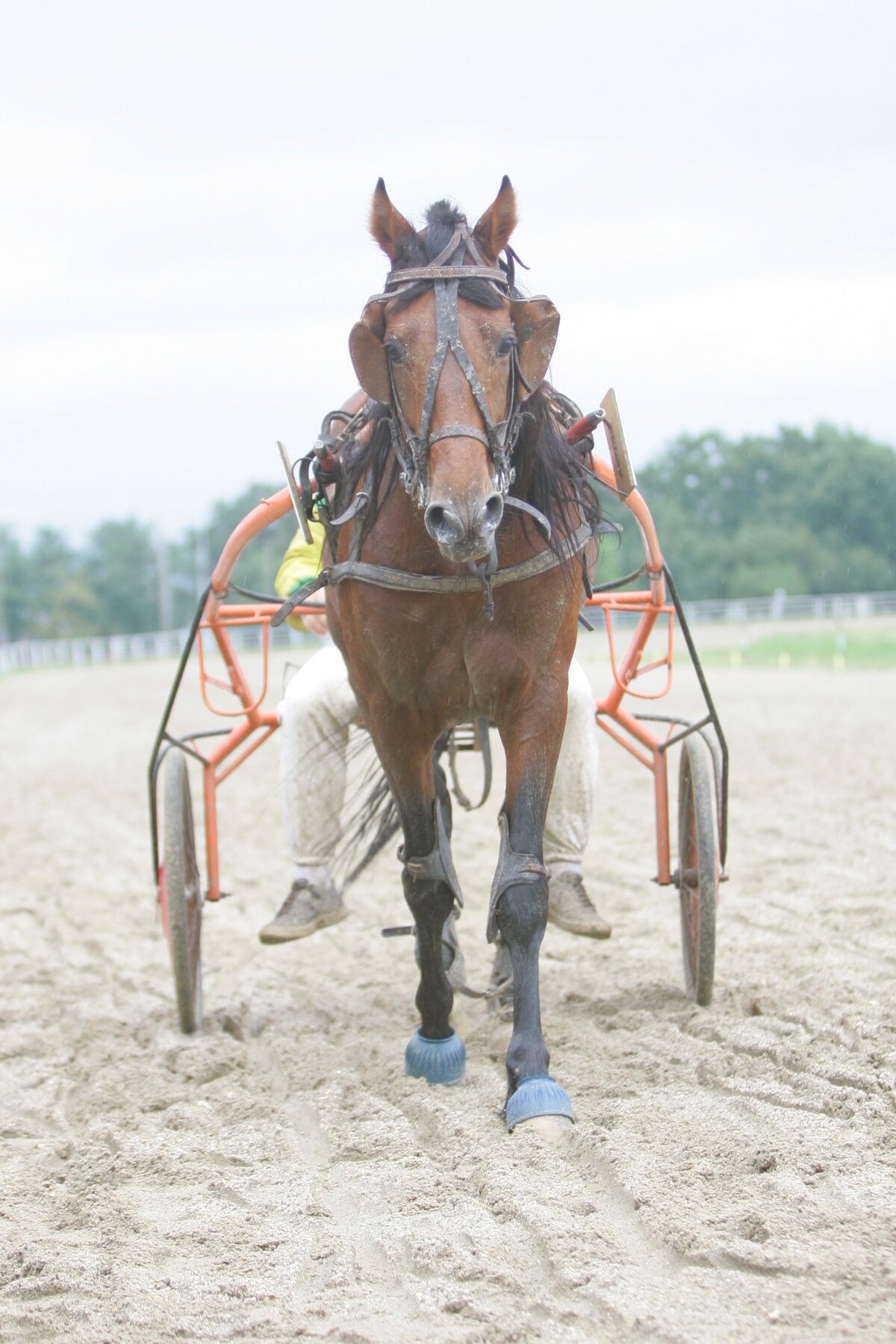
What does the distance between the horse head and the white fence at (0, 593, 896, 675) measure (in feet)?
71.8

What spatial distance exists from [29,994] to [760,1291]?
2.93 meters

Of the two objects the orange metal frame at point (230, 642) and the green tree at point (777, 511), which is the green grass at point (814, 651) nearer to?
the green tree at point (777, 511)

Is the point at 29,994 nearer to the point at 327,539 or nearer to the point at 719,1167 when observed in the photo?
the point at 327,539

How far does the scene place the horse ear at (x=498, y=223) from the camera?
2.77 metres

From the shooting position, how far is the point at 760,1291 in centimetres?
192

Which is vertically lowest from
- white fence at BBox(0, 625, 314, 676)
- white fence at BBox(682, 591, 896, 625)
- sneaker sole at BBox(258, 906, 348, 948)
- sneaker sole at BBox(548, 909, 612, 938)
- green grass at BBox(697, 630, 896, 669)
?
white fence at BBox(0, 625, 314, 676)

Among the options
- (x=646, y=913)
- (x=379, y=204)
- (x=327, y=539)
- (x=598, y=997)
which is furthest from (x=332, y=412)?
(x=646, y=913)

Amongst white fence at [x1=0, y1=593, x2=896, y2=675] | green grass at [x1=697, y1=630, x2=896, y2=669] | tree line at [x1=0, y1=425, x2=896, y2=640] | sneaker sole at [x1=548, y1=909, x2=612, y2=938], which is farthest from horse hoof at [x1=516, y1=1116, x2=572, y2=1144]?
tree line at [x1=0, y1=425, x2=896, y2=640]

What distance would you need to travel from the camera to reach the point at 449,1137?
8.86 feet

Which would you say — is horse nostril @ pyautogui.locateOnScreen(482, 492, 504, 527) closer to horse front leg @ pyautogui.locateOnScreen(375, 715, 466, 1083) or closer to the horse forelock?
the horse forelock

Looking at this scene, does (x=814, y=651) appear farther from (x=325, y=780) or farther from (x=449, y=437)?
(x=449, y=437)

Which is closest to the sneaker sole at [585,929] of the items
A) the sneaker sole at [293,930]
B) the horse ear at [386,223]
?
the sneaker sole at [293,930]

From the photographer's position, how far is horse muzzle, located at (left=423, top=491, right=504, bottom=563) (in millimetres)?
2330

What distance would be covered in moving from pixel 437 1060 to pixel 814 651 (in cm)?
2018
